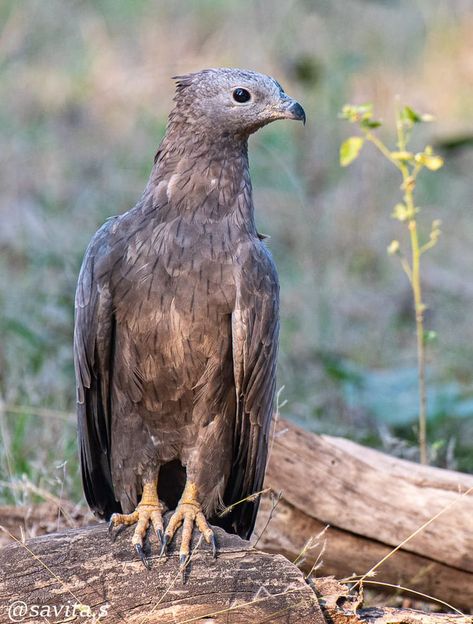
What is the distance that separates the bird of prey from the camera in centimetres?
381

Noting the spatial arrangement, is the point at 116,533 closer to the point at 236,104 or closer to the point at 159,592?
the point at 159,592

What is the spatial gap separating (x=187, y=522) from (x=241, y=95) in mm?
1566

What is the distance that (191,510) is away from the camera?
389 centimetres

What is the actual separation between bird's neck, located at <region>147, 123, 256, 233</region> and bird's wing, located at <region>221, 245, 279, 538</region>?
0.22 metres

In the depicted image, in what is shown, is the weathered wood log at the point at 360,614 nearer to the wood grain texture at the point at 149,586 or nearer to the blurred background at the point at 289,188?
the wood grain texture at the point at 149,586

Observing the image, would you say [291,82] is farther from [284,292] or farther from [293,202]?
[284,292]

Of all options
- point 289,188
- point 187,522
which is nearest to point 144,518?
point 187,522

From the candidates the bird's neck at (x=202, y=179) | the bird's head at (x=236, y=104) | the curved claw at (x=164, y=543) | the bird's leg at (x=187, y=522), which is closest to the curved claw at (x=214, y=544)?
the bird's leg at (x=187, y=522)

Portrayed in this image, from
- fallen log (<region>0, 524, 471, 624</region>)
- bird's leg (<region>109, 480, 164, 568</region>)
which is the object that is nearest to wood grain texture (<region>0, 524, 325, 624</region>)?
fallen log (<region>0, 524, 471, 624</region>)

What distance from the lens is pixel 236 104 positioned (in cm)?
393

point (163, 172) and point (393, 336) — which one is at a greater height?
point (163, 172)

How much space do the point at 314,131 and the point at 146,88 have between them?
1.84m

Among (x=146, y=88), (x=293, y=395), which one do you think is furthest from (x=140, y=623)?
(x=146, y=88)

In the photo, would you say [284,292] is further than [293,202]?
No
